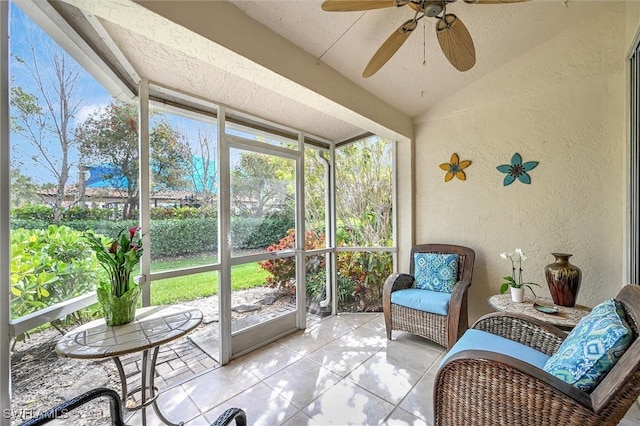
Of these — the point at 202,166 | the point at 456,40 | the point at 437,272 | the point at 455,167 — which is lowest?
the point at 437,272

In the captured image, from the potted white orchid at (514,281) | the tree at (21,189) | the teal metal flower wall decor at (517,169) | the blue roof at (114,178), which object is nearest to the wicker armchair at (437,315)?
the potted white orchid at (514,281)

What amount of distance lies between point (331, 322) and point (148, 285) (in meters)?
2.14

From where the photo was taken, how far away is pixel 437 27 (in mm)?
1472

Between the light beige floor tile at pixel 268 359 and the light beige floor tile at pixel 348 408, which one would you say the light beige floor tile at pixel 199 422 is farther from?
the light beige floor tile at pixel 348 408

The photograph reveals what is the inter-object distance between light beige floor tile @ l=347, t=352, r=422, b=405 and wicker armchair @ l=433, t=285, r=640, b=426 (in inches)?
20.9

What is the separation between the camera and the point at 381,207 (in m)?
3.50

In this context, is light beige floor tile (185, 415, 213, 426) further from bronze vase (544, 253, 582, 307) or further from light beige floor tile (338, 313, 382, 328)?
bronze vase (544, 253, 582, 307)

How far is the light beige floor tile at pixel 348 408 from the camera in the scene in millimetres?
1623

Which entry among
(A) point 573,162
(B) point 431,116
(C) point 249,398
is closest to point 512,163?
(A) point 573,162

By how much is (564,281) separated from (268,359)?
8.70ft

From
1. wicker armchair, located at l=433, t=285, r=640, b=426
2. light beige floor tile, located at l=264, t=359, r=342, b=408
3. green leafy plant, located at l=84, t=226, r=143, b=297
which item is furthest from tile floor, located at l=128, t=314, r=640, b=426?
green leafy plant, located at l=84, t=226, r=143, b=297

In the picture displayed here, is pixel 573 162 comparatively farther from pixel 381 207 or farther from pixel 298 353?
pixel 298 353

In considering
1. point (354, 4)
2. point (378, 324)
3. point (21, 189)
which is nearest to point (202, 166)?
point (21, 189)

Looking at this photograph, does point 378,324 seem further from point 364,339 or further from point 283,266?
point 283,266
